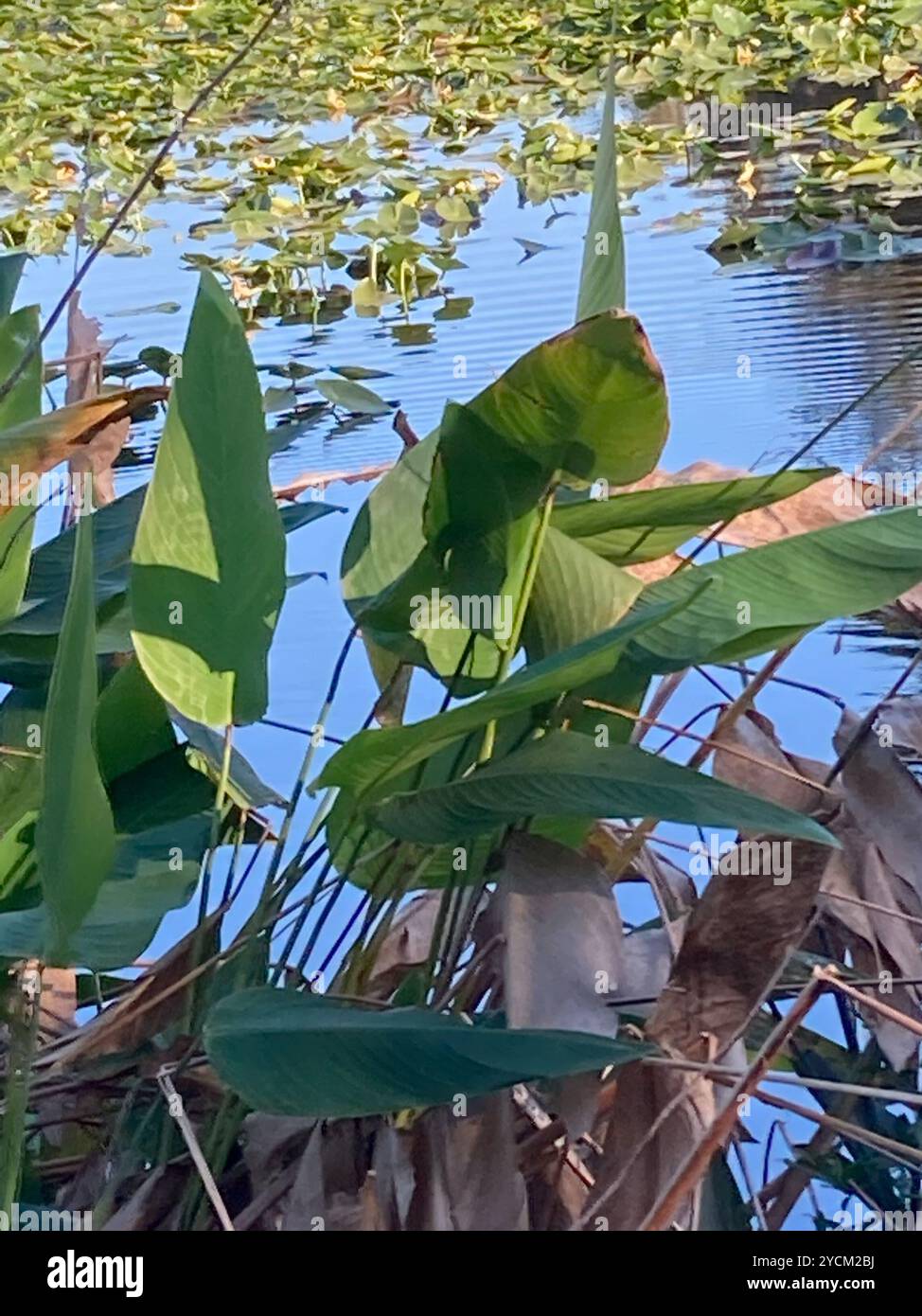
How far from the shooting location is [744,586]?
2.33 feet

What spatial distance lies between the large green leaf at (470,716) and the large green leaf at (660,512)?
0.26 feet

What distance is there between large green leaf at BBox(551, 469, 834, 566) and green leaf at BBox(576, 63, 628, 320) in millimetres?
79

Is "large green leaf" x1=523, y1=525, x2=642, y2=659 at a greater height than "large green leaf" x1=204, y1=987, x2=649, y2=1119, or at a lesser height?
→ greater

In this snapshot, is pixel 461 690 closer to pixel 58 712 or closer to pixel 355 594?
pixel 355 594

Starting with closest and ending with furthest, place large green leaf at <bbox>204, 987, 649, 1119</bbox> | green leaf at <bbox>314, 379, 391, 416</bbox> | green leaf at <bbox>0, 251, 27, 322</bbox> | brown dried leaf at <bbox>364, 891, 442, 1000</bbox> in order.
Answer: large green leaf at <bbox>204, 987, 649, 1119</bbox> → brown dried leaf at <bbox>364, 891, 442, 1000</bbox> → green leaf at <bbox>0, 251, 27, 322</bbox> → green leaf at <bbox>314, 379, 391, 416</bbox>

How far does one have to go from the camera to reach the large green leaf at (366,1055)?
61 centimetres

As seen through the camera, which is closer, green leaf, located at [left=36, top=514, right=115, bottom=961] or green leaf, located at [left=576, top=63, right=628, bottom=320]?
green leaf, located at [left=36, top=514, right=115, bottom=961]

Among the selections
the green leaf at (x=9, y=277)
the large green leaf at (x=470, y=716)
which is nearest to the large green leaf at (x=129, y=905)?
the large green leaf at (x=470, y=716)

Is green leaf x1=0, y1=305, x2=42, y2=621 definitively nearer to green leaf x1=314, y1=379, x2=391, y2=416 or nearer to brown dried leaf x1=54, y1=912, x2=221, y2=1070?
brown dried leaf x1=54, y1=912, x2=221, y2=1070

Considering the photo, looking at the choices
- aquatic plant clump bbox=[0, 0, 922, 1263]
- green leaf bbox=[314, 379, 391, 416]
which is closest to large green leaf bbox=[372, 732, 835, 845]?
aquatic plant clump bbox=[0, 0, 922, 1263]

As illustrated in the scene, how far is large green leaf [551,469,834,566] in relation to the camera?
0.71 metres

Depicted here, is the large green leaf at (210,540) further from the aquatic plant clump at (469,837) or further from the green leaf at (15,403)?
the green leaf at (15,403)
